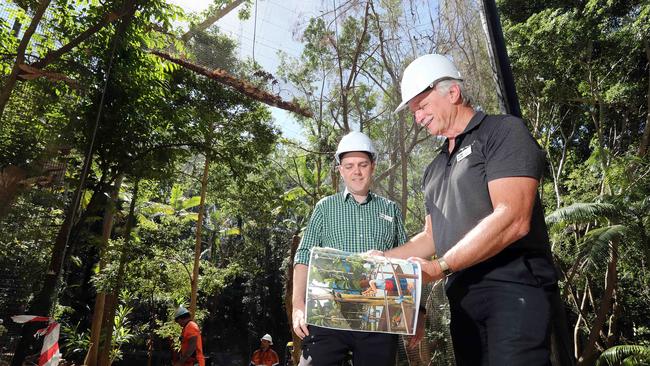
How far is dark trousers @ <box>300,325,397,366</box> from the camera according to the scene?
5.76 ft

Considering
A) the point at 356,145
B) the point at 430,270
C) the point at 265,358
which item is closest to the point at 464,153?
the point at 430,270

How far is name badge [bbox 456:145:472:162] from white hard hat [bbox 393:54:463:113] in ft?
0.87

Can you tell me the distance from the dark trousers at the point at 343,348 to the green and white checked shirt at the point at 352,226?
0.42 meters

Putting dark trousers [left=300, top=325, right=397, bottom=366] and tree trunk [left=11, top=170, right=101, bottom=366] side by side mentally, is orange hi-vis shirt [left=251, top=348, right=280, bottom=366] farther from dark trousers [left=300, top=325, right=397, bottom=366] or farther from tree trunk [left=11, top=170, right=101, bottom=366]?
dark trousers [left=300, top=325, right=397, bottom=366]

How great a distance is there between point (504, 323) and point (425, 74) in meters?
0.86

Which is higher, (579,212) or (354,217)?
(579,212)

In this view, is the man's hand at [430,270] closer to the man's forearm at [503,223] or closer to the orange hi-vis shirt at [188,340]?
the man's forearm at [503,223]

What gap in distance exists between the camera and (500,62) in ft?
7.65

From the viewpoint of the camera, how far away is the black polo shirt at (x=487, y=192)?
1.26 metres

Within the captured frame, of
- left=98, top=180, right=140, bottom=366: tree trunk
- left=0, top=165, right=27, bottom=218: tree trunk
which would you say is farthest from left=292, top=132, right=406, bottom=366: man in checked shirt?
left=98, top=180, right=140, bottom=366: tree trunk

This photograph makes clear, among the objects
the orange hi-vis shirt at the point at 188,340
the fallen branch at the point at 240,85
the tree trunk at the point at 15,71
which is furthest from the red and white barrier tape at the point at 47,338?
the fallen branch at the point at 240,85

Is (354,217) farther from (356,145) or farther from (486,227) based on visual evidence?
(486,227)

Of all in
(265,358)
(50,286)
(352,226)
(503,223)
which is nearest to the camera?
(503,223)

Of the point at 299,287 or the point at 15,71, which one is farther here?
the point at 15,71
